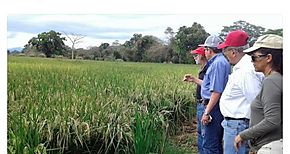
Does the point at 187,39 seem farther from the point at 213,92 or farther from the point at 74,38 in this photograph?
the point at 74,38

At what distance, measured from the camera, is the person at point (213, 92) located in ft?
7.06

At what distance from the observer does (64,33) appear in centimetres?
240

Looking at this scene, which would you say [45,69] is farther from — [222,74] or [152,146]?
[222,74]

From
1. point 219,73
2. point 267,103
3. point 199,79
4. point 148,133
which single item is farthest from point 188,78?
point 267,103

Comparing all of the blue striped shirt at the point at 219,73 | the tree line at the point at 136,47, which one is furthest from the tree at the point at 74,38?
the blue striped shirt at the point at 219,73

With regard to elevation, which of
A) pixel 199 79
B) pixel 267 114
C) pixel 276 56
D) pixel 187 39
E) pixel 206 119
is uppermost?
pixel 187 39

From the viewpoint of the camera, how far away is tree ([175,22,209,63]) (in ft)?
7.54

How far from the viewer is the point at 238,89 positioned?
1.93 meters

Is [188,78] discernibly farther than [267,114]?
Yes

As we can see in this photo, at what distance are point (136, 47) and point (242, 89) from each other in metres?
0.76

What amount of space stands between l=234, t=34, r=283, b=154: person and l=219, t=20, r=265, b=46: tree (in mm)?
261
